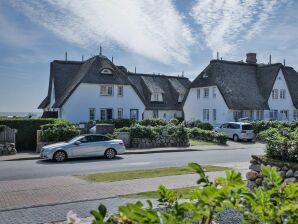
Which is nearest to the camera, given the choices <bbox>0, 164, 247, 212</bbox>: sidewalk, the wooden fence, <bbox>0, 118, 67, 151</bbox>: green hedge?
<bbox>0, 164, 247, 212</bbox>: sidewalk

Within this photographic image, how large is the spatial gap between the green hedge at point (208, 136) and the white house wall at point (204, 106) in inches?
505

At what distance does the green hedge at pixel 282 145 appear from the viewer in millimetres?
10195

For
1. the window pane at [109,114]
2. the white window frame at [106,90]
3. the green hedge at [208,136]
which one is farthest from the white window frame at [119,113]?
the green hedge at [208,136]

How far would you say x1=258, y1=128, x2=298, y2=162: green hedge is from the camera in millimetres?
10195

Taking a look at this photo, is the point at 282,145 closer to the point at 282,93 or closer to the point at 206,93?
the point at 206,93

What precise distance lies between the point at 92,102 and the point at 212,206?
4190 cm

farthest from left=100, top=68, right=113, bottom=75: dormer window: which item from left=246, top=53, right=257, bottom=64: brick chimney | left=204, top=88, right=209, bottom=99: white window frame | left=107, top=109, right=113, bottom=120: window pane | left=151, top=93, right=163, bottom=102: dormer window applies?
left=246, top=53, right=257, bottom=64: brick chimney

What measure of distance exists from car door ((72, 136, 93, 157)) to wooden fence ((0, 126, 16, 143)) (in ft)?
21.3

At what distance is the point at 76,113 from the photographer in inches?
1703

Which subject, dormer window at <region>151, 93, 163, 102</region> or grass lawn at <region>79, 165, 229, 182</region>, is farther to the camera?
dormer window at <region>151, 93, 163, 102</region>

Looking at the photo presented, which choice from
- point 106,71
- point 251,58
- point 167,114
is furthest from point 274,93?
point 106,71

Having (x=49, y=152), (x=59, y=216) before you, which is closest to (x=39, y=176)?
(x=49, y=152)

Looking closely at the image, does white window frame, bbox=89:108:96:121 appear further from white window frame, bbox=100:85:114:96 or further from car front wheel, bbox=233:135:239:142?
car front wheel, bbox=233:135:239:142

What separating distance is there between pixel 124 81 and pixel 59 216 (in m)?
36.9
